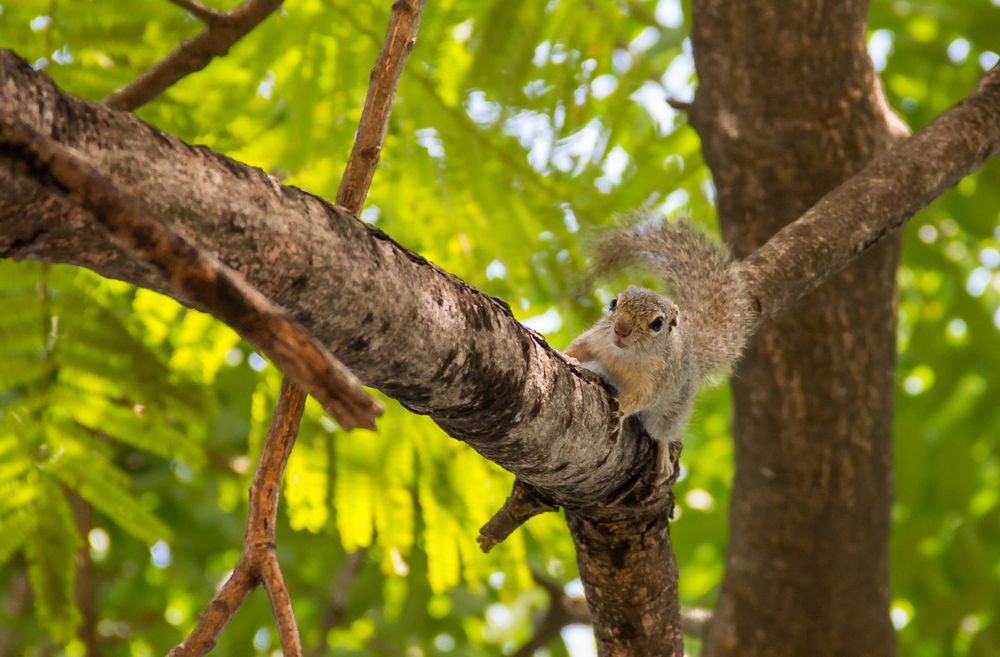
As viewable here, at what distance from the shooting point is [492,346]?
1.27 meters

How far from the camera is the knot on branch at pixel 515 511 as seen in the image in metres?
1.68

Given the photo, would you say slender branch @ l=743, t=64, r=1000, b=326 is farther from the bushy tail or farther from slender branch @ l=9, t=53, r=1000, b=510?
slender branch @ l=9, t=53, r=1000, b=510

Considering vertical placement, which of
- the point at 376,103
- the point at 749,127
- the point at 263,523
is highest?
the point at 749,127

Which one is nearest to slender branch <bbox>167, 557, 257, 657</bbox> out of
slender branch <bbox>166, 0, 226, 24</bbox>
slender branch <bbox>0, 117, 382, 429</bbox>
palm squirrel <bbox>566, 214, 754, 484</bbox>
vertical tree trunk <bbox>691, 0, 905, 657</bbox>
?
slender branch <bbox>0, 117, 382, 429</bbox>

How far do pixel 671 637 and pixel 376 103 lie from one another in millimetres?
1076

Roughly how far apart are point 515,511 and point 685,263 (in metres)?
0.76

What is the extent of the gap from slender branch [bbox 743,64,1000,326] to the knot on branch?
0.52 metres

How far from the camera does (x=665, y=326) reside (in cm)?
221

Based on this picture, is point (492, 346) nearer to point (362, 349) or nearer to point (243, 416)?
point (362, 349)

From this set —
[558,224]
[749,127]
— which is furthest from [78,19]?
[749,127]

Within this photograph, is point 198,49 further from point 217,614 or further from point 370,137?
point 217,614

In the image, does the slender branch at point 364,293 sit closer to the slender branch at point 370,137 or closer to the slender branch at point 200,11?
the slender branch at point 370,137

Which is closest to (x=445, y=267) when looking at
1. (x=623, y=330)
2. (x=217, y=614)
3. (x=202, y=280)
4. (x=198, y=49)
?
(x=623, y=330)

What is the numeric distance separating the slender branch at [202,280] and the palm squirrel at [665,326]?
1265 mm
